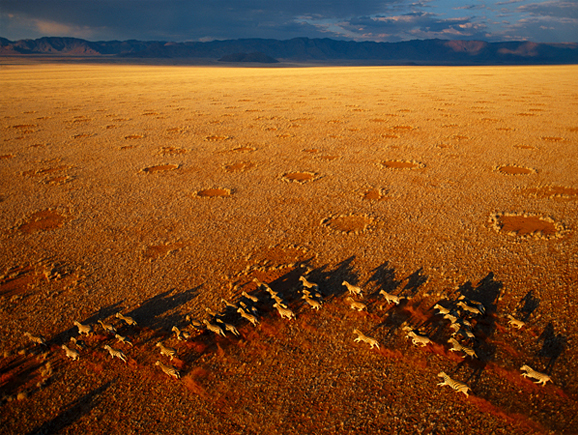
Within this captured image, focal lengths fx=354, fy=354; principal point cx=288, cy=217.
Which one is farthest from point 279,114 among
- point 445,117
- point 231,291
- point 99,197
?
point 231,291

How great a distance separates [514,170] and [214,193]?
6.10m

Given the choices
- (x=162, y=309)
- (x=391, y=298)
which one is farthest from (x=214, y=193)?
(x=391, y=298)

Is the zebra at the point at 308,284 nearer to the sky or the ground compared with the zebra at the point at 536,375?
nearer to the sky

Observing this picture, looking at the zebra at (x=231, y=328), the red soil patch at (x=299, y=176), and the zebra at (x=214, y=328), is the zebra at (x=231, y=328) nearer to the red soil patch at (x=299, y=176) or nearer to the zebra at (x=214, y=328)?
the zebra at (x=214, y=328)

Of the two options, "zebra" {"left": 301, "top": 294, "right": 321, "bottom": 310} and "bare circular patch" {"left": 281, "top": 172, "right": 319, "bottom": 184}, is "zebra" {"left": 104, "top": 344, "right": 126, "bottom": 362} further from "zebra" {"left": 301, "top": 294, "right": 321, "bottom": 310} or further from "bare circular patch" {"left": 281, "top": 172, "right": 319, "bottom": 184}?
"bare circular patch" {"left": 281, "top": 172, "right": 319, "bottom": 184}

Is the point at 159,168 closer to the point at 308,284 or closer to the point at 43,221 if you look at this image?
the point at 43,221

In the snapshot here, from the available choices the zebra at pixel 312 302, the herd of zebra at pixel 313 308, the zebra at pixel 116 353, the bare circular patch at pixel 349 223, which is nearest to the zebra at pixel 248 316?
the herd of zebra at pixel 313 308

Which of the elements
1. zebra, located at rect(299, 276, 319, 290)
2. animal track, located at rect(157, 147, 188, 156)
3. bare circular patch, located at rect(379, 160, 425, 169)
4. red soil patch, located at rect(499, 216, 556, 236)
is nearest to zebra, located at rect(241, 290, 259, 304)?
zebra, located at rect(299, 276, 319, 290)

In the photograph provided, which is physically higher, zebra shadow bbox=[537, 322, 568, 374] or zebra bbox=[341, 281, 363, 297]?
zebra bbox=[341, 281, 363, 297]

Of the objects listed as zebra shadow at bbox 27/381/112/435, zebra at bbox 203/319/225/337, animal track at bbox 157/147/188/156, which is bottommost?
zebra shadow at bbox 27/381/112/435

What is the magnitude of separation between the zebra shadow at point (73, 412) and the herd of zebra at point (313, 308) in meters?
0.33

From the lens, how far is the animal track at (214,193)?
636 cm

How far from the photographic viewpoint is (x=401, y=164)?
787cm

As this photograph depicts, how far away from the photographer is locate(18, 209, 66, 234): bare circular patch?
5238 millimetres
